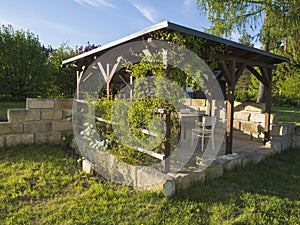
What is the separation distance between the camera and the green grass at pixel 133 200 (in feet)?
8.60

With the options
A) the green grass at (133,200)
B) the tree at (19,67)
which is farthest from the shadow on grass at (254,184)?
the tree at (19,67)

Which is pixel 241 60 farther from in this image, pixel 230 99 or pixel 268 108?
pixel 268 108

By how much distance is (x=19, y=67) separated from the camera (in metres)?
10.0

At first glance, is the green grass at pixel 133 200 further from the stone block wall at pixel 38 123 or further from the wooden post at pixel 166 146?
→ the stone block wall at pixel 38 123

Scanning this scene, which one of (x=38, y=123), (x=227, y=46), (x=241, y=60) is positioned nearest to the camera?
(x=227, y=46)

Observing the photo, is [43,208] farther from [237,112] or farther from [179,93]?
[237,112]

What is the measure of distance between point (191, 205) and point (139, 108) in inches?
59.5

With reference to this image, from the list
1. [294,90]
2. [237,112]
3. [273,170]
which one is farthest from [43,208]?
[294,90]

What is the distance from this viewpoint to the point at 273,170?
4.24m

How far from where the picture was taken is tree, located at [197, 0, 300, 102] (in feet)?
25.5

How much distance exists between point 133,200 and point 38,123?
3.50m

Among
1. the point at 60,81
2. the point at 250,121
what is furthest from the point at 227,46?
the point at 60,81

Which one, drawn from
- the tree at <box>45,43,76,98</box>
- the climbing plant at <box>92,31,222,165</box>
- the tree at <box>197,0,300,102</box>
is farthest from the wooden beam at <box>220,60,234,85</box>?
the tree at <box>45,43,76,98</box>

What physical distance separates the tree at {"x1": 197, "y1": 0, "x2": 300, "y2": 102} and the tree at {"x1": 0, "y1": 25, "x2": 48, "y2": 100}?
7.62m
